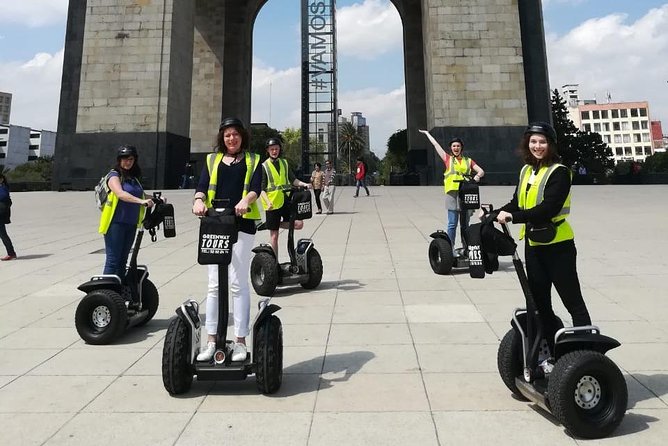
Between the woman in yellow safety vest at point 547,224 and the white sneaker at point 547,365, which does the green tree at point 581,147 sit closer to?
the woman in yellow safety vest at point 547,224

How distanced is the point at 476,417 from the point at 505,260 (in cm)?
562

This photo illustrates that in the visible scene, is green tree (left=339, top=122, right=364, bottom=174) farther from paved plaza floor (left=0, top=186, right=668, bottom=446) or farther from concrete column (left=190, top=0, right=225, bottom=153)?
paved plaza floor (left=0, top=186, right=668, bottom=446)

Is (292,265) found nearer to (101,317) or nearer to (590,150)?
(101,317)

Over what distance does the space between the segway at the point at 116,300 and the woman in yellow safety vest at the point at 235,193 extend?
123 cm

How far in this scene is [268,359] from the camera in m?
3.03

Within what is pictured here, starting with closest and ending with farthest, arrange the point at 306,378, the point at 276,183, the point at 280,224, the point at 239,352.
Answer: the point at 239,352 < the point at 306,378 < the point at 276,183 < the point at 280,224

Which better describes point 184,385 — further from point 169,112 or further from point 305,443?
point 169,112

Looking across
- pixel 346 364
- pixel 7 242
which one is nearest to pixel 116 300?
pixel 346 364

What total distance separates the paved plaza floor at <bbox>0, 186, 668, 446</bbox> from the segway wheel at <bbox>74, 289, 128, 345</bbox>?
0.35 feet

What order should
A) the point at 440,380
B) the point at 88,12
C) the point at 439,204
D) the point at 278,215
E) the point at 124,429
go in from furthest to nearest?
the point at 88,12 < the point at 439,204 < the point at 278,215 < the point at 440,380 < the point at 124,429

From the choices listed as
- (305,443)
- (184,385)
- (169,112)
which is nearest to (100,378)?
(184,385)

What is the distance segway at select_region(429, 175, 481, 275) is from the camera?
625cm

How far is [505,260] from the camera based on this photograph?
26.1ft

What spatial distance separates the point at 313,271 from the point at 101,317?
266 centimetres
